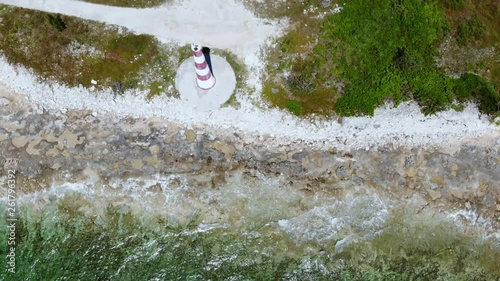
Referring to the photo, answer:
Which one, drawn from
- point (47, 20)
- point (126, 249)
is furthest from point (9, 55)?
point (126, 249)

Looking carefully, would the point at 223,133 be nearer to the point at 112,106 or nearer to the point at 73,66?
the point at 112,106

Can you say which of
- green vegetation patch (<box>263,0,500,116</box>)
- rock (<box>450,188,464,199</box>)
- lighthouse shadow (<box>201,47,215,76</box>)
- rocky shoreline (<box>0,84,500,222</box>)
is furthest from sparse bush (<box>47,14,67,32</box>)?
rock (<box>450,188,464,199</box>)

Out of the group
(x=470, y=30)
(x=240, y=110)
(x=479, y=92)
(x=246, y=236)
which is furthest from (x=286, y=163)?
(x=470, y=30)

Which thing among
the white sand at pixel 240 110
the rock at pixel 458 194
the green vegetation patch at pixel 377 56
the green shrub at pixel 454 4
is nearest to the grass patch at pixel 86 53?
the white sand at pixel 240 110

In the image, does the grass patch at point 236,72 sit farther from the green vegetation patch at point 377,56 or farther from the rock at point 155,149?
the rock at point 155,149

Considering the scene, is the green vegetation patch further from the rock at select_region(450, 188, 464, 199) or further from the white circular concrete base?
the rock at select_region(450, 188, 464, 199)

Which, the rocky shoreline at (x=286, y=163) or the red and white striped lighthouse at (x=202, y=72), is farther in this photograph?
the rocky shoreline at (x=286, y=163)
